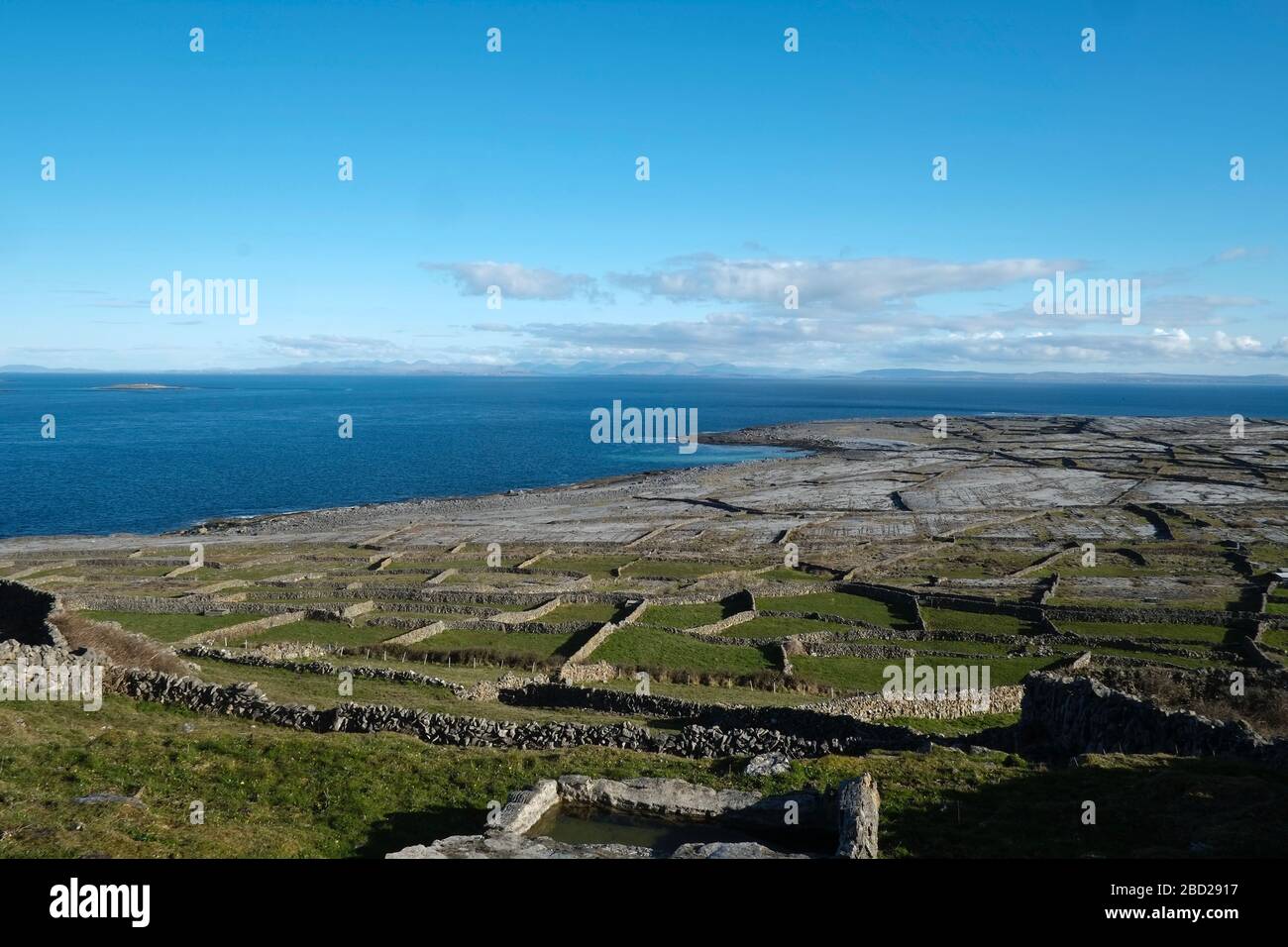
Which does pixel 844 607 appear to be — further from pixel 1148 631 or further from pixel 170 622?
pixel 170 622

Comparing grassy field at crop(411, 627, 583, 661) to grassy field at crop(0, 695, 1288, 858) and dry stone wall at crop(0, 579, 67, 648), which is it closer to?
dry stone wall at crop(0, 579, 67, 648)

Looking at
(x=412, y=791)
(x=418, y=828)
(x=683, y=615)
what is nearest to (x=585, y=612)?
(x=683, y=615)

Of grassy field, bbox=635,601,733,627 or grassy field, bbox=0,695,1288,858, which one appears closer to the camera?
grassy field, bbox=0,695,1288,858

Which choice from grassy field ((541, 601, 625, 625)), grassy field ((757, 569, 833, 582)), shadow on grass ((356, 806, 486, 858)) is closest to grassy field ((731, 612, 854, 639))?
grassy field ((541, 601, 625, 625))

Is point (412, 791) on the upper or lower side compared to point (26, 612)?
lower
